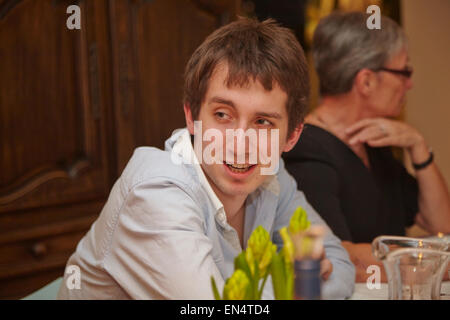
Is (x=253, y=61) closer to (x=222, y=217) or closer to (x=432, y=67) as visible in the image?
(x=222, y=217)

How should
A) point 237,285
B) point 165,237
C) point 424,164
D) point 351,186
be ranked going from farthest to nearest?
point 424,164 → point 351,186 → point 165,237 → point 237,285

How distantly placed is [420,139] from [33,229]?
4.37 ft

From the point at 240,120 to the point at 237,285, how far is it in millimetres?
376

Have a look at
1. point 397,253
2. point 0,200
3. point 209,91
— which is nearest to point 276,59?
point 209,91

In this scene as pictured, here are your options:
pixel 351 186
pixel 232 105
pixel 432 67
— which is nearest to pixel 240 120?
pixel 232 105

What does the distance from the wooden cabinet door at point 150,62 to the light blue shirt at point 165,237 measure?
35.0 inches

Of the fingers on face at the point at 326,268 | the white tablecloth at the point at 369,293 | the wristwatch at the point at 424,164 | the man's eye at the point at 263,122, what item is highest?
the man's eye at the point at 263,122

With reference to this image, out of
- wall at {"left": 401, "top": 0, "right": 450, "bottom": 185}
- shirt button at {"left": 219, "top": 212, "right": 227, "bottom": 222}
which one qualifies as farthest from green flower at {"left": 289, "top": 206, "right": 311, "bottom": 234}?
wall at {"left": 401, "top": 0, "right": 450, "bottom": 185}

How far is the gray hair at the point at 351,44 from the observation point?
6.07 feet

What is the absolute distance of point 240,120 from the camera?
87 cm

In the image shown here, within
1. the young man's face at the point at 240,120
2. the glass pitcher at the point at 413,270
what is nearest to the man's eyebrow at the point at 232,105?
the young man's face at the point at 240,120

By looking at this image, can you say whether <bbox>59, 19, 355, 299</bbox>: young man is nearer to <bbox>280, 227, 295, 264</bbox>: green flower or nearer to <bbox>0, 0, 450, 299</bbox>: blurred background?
<bbox>280, 227, 295, 264</bbox>: green flower

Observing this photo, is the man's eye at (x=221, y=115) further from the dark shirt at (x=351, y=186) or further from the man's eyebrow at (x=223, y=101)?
the dark shirt at (x=351, y=186)

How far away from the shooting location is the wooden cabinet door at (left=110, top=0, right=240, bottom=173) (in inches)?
77.0
